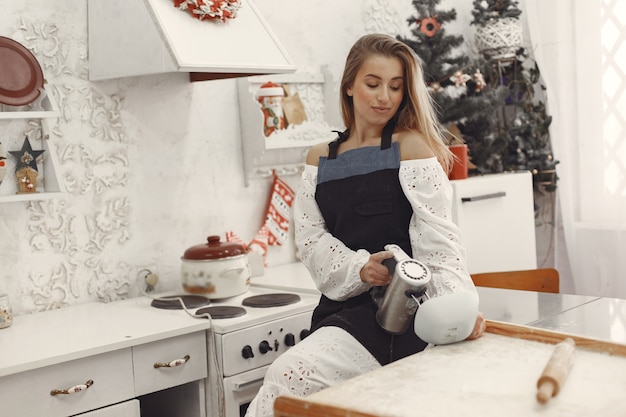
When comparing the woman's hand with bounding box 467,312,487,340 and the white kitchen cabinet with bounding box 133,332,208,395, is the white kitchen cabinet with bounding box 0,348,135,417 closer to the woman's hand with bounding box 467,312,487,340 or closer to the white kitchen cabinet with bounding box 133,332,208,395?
the white kitchen cabinet with bounding box 133,332,208,395

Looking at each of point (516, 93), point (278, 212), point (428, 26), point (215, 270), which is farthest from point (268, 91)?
point (516, 93)

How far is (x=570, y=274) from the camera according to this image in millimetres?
4195

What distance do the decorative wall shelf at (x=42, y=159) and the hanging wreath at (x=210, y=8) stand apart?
52cm

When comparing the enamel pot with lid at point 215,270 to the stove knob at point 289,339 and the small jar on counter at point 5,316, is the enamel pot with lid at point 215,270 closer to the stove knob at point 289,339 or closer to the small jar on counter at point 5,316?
the stove knob at point 289,339

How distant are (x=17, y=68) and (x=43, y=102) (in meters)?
0.13

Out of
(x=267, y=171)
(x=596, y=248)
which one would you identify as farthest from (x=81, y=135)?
(x=596, y=248)

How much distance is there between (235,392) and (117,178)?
898 mm

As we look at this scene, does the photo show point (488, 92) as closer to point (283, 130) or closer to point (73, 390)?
point (283, 130)

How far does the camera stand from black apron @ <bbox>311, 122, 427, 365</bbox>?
1984mm

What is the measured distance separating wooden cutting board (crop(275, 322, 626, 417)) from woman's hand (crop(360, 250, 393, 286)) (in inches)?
9.8

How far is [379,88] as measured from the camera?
2057mm

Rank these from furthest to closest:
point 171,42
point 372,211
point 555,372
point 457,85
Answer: point 457,85
point 171,42
point 372,211
point 555,372

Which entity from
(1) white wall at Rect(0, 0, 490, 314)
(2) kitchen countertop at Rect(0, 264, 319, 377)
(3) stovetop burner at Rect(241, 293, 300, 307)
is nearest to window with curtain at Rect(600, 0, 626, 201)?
(1) white wall at Rect(0, 0, 490, 314)

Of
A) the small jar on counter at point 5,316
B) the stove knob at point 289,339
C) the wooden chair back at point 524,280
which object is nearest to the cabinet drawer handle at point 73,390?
the small jar on counter at point 5,316
